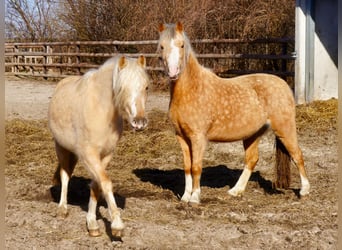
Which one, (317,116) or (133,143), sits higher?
(317,116)

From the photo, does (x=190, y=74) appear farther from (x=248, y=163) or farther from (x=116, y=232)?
(x=116, y=232)

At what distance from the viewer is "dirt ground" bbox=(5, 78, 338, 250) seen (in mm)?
4520

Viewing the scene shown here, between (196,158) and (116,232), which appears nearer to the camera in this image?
(116,232)

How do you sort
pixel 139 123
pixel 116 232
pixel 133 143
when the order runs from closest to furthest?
pixel 139 123 → pixel 116 232 → pixel 133 143

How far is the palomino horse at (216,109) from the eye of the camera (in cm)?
568

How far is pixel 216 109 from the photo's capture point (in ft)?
19.4

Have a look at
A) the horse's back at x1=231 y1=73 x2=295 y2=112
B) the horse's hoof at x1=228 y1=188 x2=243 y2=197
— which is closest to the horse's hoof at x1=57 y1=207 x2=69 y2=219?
the horse's hoof at x1=228 y1=188 x2=243 y2=197

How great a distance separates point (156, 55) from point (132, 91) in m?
7.61

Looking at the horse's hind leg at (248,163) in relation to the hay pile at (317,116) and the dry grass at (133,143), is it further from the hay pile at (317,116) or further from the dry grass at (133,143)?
the hay pile at (317,116)

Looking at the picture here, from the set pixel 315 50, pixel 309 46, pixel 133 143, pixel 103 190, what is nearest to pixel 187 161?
pixel 103 190

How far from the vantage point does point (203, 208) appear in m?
5.53

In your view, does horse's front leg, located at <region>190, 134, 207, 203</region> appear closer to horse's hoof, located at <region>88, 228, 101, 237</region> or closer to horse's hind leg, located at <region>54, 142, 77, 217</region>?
horse's hind leg, located at <region>54, 142, 77, 217</region>

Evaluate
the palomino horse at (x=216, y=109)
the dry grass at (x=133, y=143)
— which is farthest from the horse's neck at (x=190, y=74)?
the dry grass at (x=133, y=143)

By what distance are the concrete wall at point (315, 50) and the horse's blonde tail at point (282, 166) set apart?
575 centimetres
